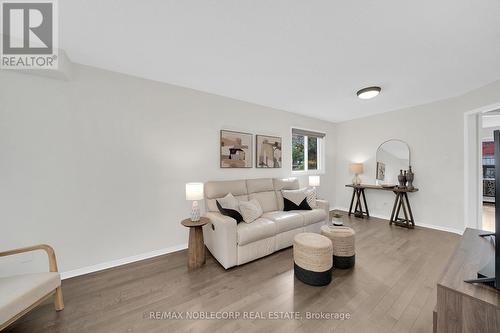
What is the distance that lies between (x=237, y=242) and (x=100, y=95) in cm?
249

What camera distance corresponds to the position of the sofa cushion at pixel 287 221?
8.64 ft

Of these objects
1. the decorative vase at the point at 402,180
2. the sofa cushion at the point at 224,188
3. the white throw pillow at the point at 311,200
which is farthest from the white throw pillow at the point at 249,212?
the decorative vase at the point at 402,180

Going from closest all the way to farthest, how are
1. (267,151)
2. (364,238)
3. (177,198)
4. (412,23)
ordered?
(412,23), (177,198), (364,238), (267,151)

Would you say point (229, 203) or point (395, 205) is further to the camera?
point (395, 205)

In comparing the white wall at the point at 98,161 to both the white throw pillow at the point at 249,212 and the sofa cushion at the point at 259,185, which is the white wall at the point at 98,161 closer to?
the sofa cushion at the point at 259,185

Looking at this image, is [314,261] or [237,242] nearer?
[314,261]

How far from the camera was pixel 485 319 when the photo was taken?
92 centimetres

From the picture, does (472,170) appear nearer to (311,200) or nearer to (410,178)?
(410,178)

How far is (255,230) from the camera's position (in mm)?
2357

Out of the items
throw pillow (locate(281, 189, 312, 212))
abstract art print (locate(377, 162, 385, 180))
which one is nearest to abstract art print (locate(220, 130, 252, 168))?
throw pillow (locate(281, 189, 312, 212))

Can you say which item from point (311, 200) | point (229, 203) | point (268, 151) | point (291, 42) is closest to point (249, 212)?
point (229, 203)

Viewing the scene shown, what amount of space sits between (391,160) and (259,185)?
322cm

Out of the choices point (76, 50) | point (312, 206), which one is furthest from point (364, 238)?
point (76, 50)

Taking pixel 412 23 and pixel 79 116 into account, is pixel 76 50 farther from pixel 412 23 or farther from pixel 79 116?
pixel 412 23
